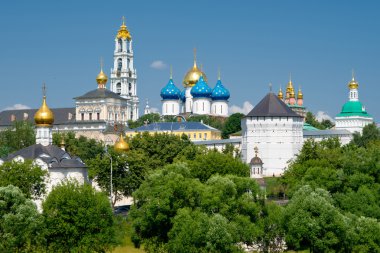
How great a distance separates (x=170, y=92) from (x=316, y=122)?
59.9ft

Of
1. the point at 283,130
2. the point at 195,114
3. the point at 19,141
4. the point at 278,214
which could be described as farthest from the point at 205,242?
the point at 195,114

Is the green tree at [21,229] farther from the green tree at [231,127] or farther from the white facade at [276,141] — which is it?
the green tree at [231,127]

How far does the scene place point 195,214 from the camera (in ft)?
108

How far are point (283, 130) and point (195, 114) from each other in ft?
116

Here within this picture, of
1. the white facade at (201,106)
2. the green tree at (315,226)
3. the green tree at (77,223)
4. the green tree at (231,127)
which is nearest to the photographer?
the green tree at (77,223)

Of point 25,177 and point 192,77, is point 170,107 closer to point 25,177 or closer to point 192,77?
point 192,77

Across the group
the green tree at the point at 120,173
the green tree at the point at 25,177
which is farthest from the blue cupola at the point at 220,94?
the green tree at the point at 25,177

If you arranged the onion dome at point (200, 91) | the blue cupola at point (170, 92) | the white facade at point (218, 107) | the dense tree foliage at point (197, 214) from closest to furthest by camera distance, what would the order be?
the dense tree foliage at point (197, 214)
the onion dome at point (200, 91)
the white facade at point (218, 107)
the blue cupola at point (170, 92)

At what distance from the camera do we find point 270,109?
6450 centimetres

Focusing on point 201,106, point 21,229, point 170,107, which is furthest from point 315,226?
point 170,107

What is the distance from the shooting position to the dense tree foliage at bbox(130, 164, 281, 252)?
31859 millimetres

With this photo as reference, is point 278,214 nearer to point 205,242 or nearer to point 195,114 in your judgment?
point 205,242

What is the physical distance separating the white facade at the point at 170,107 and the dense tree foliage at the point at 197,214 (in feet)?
217

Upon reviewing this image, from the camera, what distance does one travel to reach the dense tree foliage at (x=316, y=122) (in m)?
102
